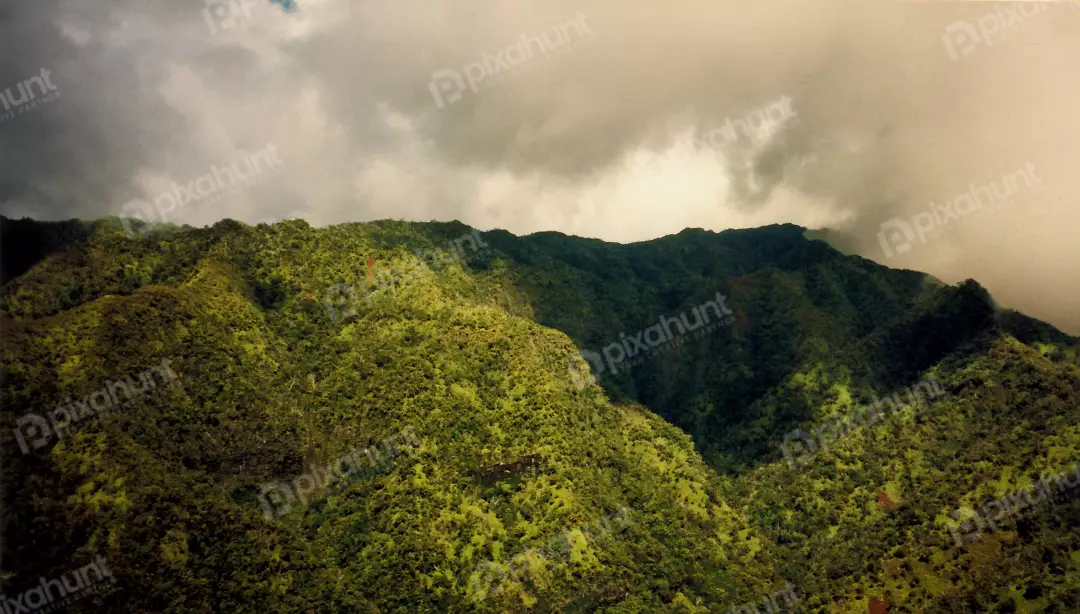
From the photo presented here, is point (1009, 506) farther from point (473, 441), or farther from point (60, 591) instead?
point (60, 591)

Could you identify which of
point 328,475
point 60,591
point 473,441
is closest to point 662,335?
point 473,441

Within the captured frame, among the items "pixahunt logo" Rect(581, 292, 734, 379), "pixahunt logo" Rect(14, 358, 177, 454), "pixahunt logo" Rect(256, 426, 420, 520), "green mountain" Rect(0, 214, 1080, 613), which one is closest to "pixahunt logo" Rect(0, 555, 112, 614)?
"green mountain" Rect(0, 214, 1080, 613)

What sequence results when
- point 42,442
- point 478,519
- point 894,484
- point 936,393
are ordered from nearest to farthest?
point 42,442
point 478,519
point 894,484
point 936,393

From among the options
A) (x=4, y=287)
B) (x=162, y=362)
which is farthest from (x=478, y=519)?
(x=4, y=287)

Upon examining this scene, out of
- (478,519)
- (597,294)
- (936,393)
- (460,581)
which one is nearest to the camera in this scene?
(460,581)

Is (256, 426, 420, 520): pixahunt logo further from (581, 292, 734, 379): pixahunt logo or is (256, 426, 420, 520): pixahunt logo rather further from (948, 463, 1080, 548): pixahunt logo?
(948, 463, 1080, 548): pixahunt logo

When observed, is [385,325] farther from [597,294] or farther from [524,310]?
[597,294]

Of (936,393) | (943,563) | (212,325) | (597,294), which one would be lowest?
(943,563)
